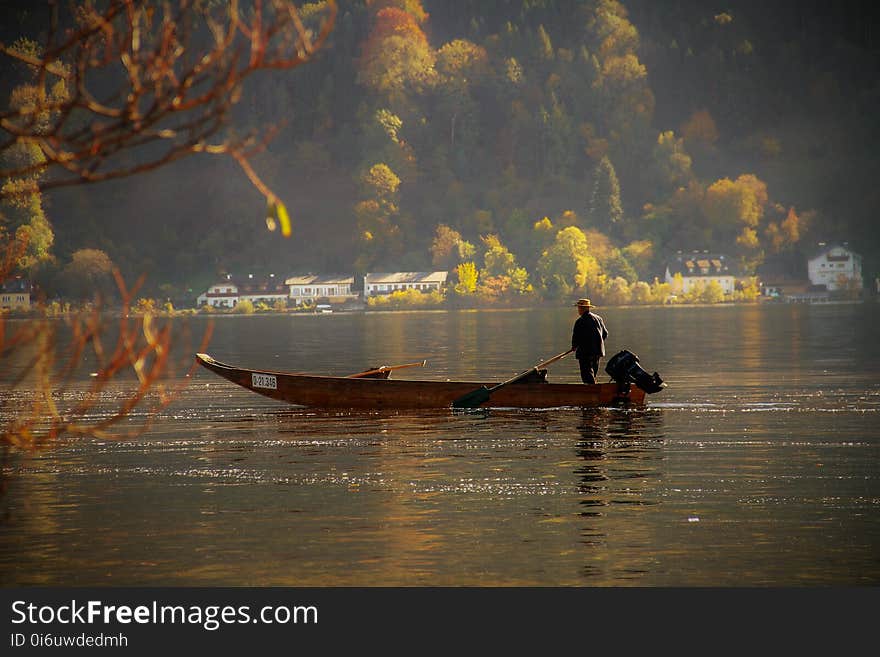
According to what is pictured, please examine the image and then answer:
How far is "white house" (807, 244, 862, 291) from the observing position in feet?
601

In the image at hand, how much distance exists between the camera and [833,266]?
18438 centimetres

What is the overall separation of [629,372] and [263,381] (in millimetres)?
8134

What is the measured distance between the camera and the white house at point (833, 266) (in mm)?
183250

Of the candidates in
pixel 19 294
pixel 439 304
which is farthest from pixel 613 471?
pixel 19 294

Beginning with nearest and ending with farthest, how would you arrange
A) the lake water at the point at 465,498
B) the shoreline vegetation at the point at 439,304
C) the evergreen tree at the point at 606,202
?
the lake water at the point at 465,498 → the shoreline vegetation at the point at 439,304 → the evergreen tree at the point at 606,202

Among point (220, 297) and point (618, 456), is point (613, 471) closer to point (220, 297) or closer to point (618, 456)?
point (618, 456)

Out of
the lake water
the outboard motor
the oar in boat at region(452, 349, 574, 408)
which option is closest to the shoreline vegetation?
the lake water

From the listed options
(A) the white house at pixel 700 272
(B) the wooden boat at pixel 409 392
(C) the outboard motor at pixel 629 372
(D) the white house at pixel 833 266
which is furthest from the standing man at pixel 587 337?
(D) the white house at pixel 833 266

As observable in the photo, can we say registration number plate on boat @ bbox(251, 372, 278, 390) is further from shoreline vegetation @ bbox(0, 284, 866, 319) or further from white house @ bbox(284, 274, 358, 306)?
white house @ bbox(284, 274, 358, 306)

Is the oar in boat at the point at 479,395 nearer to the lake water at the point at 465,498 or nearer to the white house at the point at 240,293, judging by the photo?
the lake water at the point at 465,498

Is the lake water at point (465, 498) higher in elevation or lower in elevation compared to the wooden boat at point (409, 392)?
lower

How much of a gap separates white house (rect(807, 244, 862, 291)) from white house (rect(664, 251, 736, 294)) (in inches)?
503

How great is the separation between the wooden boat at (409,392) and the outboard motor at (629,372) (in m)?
0.17

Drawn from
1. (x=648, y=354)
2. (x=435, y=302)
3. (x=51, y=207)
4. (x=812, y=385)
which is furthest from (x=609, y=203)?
(x=812, y=385)
